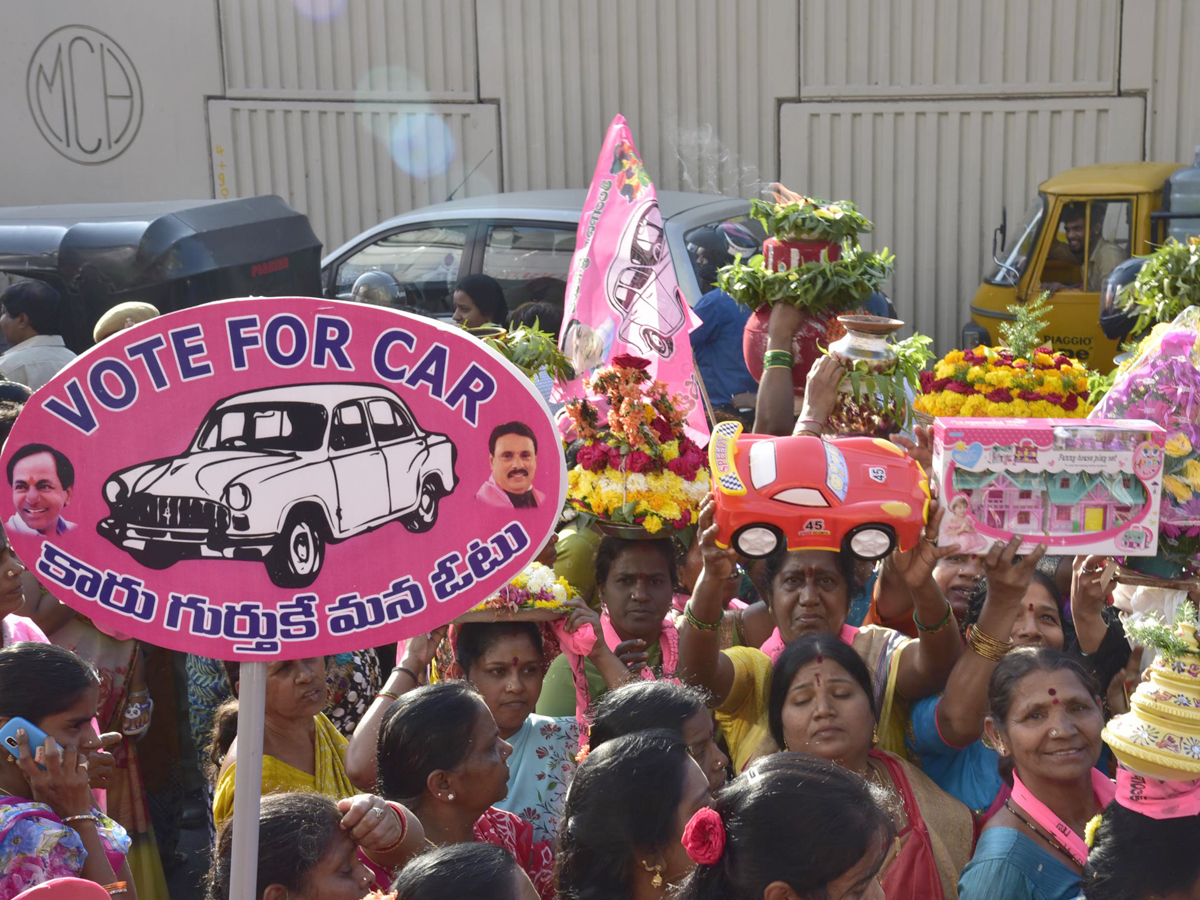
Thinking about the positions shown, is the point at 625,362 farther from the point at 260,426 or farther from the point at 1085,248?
the point at 1085,248

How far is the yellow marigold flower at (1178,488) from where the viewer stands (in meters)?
3.29

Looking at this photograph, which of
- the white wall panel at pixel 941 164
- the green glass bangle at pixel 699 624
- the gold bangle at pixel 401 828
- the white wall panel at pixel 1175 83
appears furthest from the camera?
the white wall panel at pixel 941 164

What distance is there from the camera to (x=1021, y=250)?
9820 millimetres

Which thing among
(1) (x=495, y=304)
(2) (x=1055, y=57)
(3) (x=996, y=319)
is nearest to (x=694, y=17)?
(2) (x=1055, y=57)

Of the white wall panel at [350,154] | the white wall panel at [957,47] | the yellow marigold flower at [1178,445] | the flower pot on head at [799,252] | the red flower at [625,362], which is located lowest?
the yellow marigold flower at [1178,445]

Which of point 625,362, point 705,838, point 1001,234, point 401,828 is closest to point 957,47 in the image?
point 1001,234

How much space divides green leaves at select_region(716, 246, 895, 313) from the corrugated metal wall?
20.5 ft

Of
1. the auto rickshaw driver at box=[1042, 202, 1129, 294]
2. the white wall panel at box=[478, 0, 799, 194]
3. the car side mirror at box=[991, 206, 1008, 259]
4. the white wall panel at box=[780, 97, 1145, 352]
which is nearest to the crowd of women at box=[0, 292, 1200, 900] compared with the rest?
the auto rickshaw driver at box=[1042, 202, 1129, 294]

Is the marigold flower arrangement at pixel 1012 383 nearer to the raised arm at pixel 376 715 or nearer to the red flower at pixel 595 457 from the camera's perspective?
the red flower at pixel 595 457

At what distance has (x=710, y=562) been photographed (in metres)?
3.47

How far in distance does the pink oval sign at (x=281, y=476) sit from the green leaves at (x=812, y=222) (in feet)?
9.04

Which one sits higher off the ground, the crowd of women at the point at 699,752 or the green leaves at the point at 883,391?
the green leaves at the point at 883,391

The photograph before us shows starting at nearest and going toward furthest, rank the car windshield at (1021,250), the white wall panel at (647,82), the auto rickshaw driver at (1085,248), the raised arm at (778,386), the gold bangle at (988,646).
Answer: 1. the gold bangle at (988,646)
2. the raised arm at (778,386)
3. the auto rickshaw driver at (1085,248)
4. the car windshield at (1021,250)
5. the white wall panel at (647,82)

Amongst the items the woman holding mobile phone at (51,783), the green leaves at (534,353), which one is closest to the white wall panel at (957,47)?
the green leaves at (534,353)
